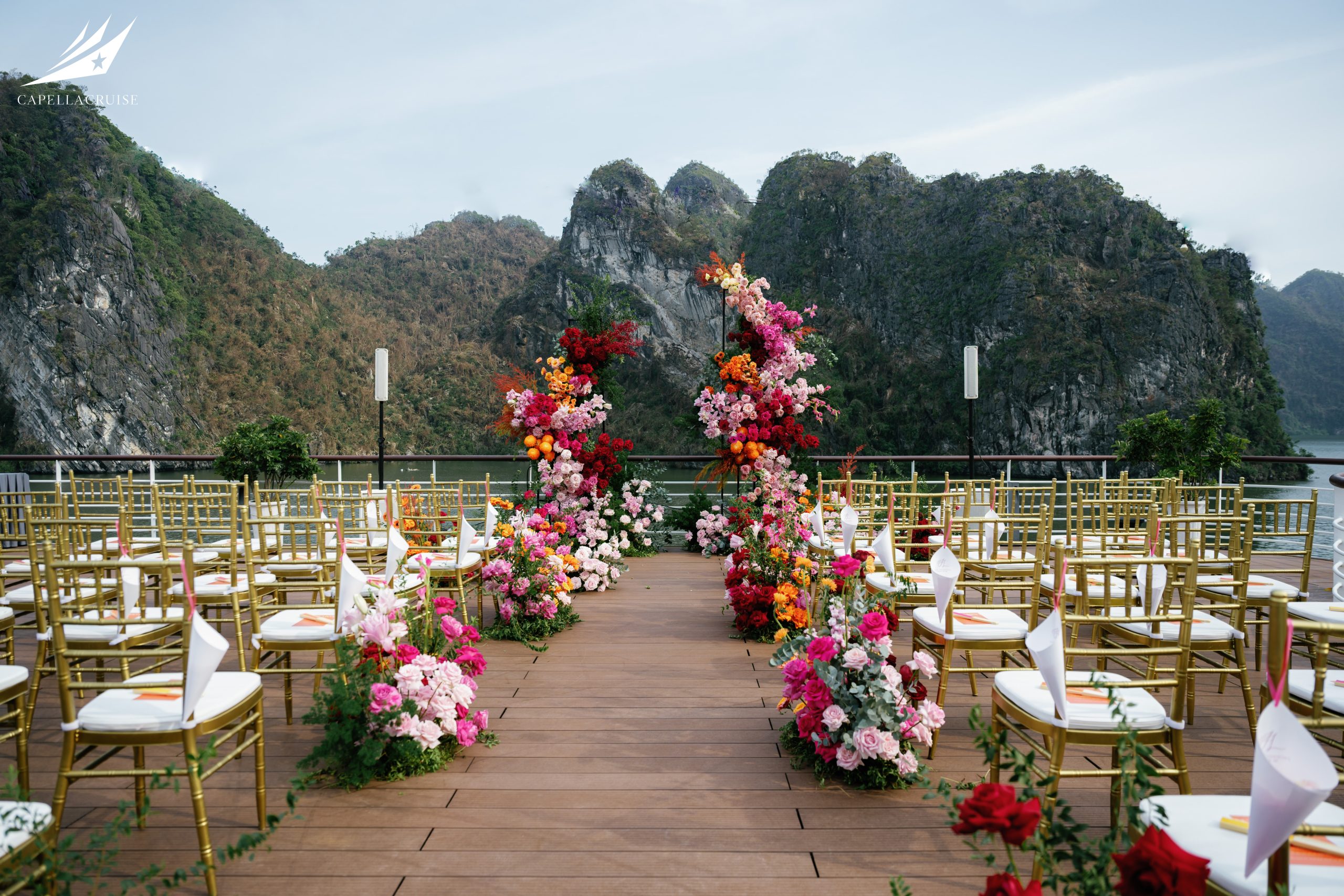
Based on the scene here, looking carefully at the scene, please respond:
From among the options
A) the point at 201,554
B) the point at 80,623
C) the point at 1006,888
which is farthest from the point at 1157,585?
the point at 201,554

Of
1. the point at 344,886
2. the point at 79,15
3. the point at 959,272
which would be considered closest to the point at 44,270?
the point at 79,15

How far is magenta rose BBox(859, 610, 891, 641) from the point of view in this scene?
2.37 meters

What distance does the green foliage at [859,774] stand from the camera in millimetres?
2381

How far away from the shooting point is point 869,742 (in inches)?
90.5

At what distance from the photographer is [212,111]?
20.2 metres

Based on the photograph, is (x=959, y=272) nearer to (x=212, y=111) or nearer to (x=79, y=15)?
(x=212, y=111)

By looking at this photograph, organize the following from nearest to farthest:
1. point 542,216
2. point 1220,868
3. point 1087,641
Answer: point 1220,868 → point 1087,641 → point 542,216

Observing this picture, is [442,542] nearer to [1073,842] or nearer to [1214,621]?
[1214,621]

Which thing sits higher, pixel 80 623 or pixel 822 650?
pixel 80 623

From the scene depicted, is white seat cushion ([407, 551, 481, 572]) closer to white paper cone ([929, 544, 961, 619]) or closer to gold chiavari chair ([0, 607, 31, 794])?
gold chiavari chair ([0, 607, 31, 794])

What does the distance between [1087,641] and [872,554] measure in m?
1.57

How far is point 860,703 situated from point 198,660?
1.85m

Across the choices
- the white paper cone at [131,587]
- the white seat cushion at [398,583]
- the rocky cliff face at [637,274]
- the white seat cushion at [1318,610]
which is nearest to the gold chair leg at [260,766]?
the white seat cushion at [398,583]

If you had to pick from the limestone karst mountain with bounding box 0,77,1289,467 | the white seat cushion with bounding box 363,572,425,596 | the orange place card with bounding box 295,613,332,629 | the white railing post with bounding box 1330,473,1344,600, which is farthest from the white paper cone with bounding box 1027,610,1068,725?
the limestone karst mountain with bounding box 0,77,1289,467
